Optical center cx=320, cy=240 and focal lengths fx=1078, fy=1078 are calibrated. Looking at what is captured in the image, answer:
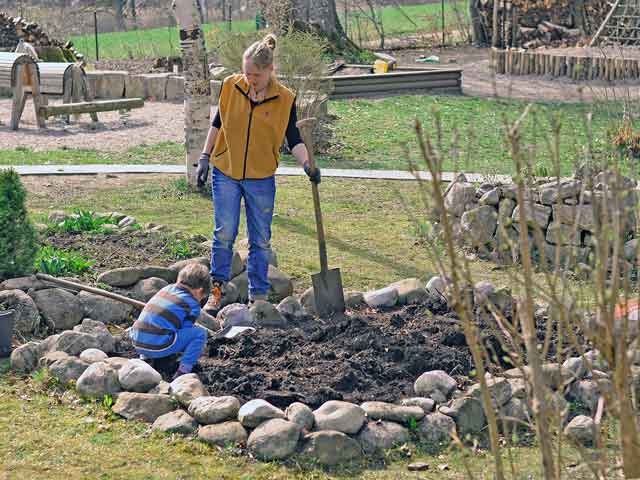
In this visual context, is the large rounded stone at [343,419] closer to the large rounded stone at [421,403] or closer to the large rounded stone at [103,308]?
the large rounded stone at [421,403]

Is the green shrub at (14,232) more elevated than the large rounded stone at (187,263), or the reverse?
the green shrub at (14,232)

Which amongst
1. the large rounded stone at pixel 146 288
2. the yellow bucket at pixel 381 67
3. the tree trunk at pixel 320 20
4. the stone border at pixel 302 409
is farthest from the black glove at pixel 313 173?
the tree trunk at pixel 320 20

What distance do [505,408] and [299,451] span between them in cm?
110

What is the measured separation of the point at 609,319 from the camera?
2982mm

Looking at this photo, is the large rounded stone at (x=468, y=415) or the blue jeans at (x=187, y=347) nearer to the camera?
the large rounded stone at (x=468, y=415)

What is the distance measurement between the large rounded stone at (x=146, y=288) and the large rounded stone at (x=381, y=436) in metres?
2.54

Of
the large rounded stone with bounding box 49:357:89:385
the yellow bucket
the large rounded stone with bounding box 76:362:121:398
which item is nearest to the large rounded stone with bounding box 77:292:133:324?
the large rounded stone with bounding box 49:357:89:385

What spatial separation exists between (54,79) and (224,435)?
12839mm

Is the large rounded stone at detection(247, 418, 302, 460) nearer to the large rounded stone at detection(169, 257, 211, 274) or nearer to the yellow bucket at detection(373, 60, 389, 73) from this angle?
the large rounded stone at detection(169, 257, 211, 274)

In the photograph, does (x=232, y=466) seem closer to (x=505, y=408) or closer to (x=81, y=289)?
(x=505, y=408)

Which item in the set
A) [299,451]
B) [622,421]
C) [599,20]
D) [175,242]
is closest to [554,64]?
[599,20]

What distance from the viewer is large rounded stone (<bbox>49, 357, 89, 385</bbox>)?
589cm

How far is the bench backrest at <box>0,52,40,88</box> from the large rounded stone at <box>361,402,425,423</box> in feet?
40.4

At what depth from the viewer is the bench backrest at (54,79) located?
17.0 m
